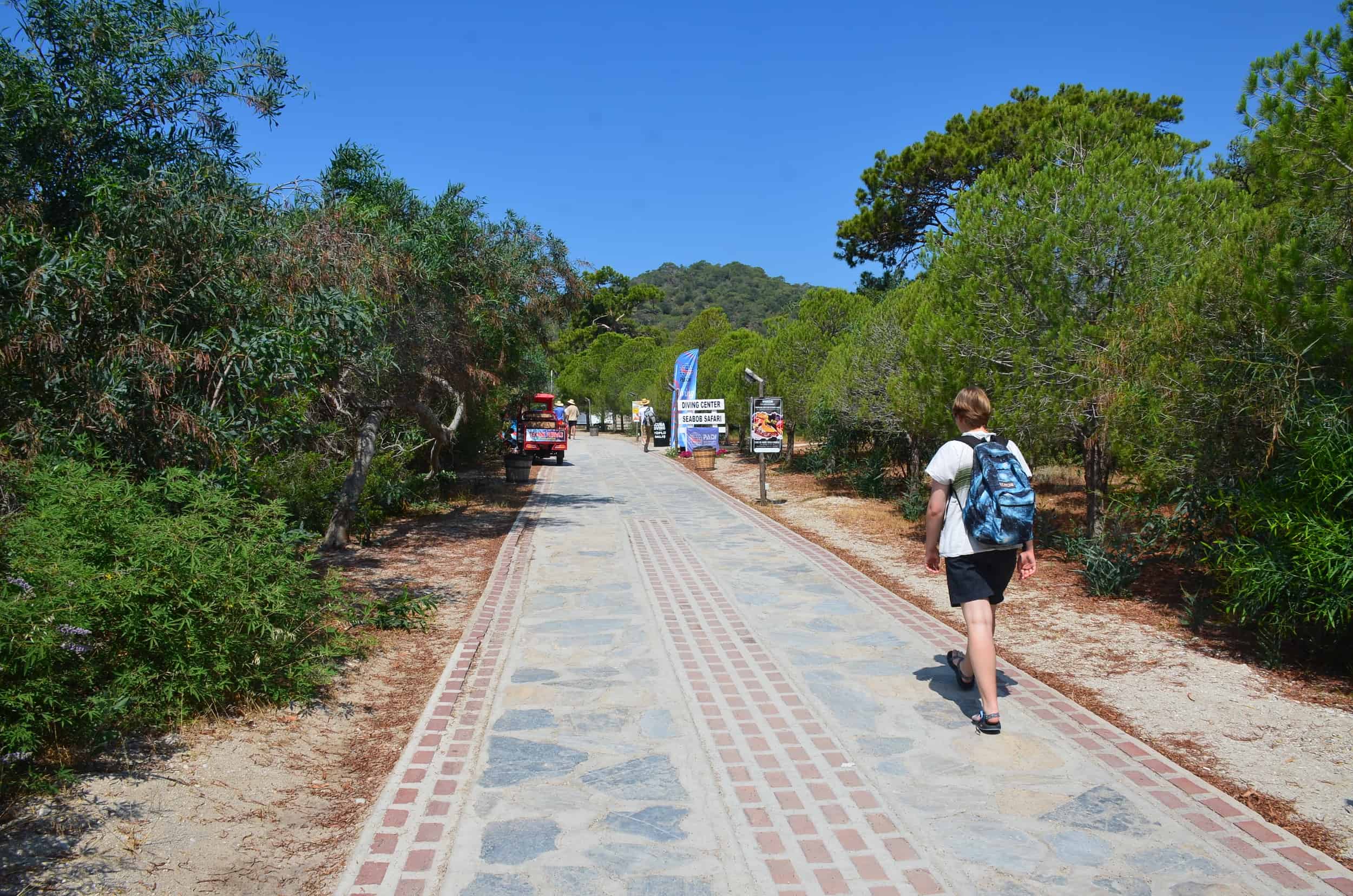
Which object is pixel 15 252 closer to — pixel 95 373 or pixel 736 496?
pixel 95 373

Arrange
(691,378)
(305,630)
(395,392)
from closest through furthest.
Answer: (305,630), (395,392), (691,378)

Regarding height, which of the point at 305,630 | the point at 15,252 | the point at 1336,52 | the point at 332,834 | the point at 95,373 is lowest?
the point at 332,834

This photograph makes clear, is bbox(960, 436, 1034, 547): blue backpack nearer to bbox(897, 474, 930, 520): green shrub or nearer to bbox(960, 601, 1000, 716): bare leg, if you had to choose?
bbox(960, 601, 1000, 716): bare leg

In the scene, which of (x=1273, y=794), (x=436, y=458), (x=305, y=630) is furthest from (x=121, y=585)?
(x=436, y=458)

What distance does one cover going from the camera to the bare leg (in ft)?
16.2

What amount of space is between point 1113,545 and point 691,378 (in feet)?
69.7

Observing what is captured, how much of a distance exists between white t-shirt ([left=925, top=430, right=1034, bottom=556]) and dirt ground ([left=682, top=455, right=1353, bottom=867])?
4.56 ft

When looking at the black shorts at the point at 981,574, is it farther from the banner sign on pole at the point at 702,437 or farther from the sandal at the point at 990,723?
the banner sign on pole at the point at 702,437

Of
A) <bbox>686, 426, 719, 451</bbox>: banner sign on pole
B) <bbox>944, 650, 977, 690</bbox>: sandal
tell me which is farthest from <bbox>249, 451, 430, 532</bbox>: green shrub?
<bbox>686, 426, 719, 451</bbox>: banner sign on pole

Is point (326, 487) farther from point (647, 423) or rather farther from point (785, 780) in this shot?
point (647, 423)

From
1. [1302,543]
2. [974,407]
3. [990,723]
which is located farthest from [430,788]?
[1302,543]

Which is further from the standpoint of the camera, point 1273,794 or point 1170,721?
point 1170,721

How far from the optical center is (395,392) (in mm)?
12812

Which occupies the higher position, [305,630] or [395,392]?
[395,392]
